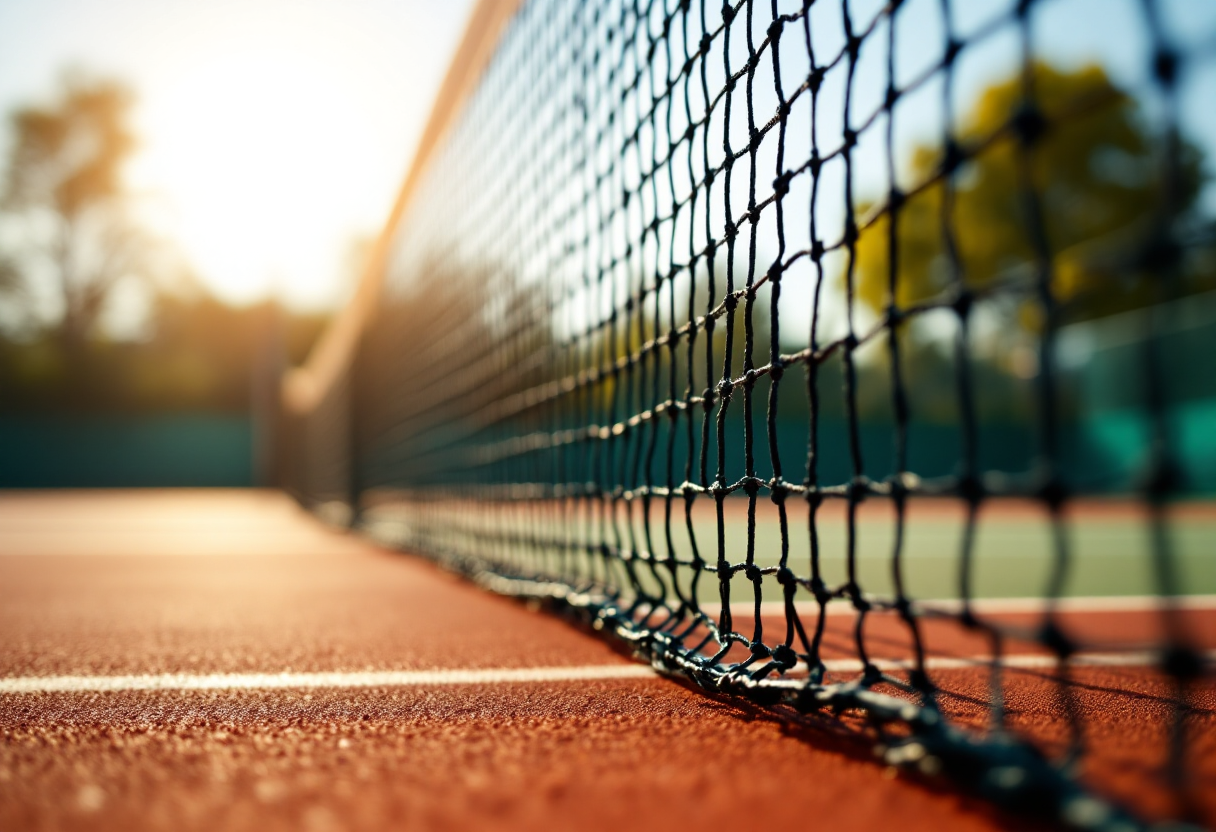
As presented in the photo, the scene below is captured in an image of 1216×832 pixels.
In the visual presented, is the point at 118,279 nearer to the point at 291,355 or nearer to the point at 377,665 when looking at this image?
the point at 291,355

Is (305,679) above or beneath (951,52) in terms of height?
beneath

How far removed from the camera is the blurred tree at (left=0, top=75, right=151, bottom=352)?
70.3 feet

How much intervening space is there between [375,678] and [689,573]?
6.24ft

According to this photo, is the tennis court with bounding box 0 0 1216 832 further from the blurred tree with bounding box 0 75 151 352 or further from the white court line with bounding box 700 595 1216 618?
the blurred tree with bounding box 0 75 151 352

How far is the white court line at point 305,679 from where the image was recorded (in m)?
1.51

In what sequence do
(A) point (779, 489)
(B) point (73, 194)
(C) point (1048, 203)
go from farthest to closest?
(B) point (73, 194) < (C) point (1048, 203) < (A) point (779, 489)

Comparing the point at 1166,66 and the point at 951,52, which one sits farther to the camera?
the point at 951,52

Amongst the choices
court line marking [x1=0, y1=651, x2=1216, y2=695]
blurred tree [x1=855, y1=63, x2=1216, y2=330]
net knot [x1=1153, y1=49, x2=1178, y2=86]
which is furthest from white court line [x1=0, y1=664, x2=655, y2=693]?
blurred tree [x1=855, y1=63, x2=1216, y2=330]

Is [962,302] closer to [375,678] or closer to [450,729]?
[450,729]

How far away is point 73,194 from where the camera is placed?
21.6 m

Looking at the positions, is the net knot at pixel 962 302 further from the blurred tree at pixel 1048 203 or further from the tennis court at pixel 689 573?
the blurred tree at pixel 1048 203

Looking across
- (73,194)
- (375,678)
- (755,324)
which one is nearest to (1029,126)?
(375,678)

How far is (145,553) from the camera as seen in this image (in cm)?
469

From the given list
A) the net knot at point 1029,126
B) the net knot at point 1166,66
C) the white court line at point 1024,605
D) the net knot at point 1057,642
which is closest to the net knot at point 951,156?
the net knot at point 1029,126
